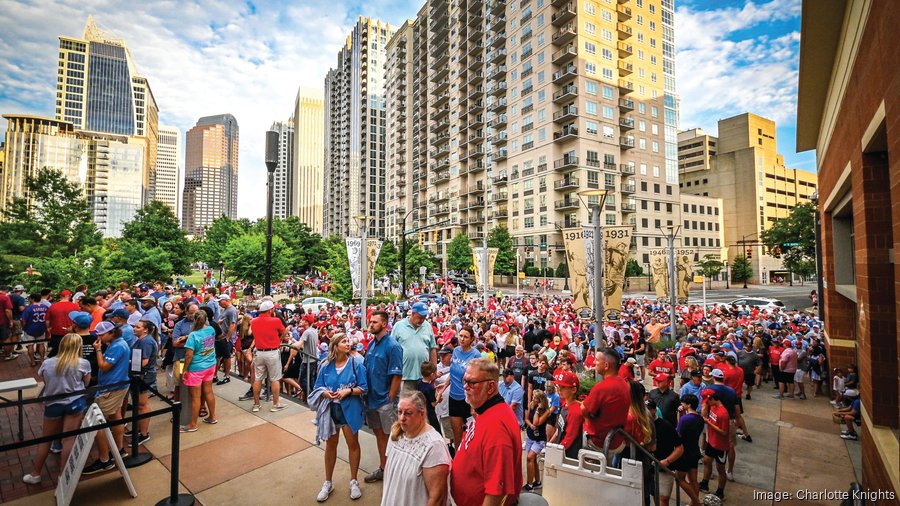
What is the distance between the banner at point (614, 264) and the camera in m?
9.61

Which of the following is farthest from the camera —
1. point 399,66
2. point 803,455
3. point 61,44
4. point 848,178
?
point 61,44

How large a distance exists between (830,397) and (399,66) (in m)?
96.7

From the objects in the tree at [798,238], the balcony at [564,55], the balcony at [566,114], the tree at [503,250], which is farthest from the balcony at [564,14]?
the tree at [798,238]

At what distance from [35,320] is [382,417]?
38.4 feet

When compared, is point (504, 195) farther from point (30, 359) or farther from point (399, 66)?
point (30, 359)

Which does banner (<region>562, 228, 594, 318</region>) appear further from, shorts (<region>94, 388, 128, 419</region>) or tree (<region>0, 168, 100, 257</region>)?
tree (<region>0, 168, 100, 257</region>)

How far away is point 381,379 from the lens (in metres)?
4.90

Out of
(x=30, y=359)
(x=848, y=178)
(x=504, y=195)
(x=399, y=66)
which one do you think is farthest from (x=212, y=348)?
(x=399, y=66)

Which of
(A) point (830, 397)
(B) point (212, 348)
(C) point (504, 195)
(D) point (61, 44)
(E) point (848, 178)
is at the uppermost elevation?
(D) point (61, 44)

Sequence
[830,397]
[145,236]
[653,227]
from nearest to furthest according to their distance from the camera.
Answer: [830,397], [145,236], [653,227]

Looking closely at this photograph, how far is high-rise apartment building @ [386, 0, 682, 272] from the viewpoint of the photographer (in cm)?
5422

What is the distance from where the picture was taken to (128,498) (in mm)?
4352

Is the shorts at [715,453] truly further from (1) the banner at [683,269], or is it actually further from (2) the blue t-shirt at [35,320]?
(2) the blue t-shirt at [35,320]

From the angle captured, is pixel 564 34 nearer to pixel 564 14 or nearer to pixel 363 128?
pixel 564 14
